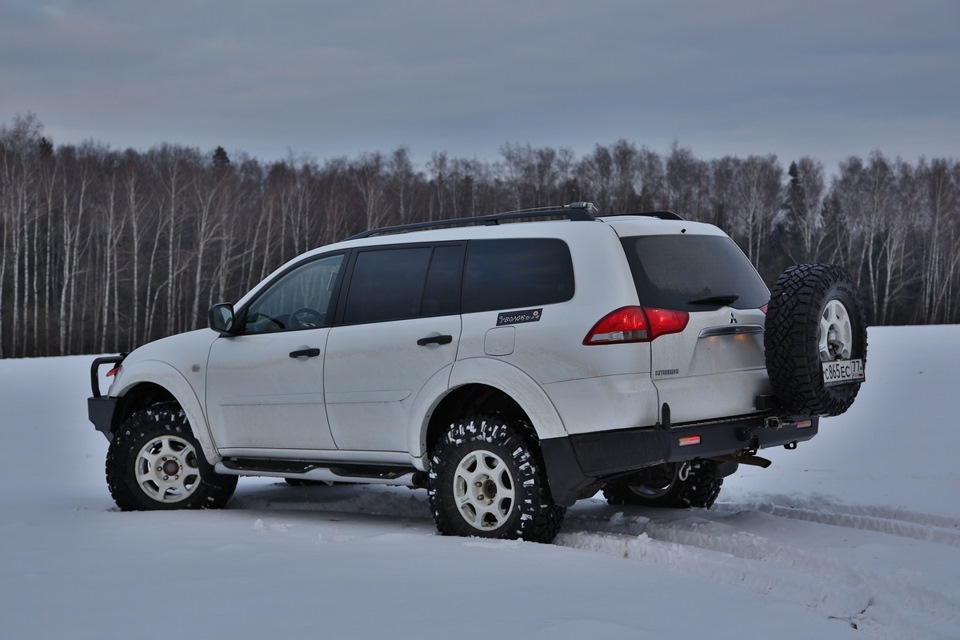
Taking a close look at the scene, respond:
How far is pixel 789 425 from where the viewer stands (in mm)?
6074

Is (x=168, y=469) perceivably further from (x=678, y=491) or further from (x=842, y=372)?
(x=842, y=372)

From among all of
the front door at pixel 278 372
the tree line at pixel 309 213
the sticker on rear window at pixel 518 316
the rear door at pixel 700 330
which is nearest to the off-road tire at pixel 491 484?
the sticker on rear window at pixel 518 316

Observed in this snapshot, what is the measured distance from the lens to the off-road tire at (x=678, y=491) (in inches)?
277

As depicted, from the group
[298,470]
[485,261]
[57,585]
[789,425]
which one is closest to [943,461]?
[789,425]

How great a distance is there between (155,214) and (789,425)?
5169cm

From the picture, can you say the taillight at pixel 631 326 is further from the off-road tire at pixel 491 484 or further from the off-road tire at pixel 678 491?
the off-road tire at pixel 678 491

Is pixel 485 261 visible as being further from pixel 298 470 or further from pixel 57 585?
pixel 57 585

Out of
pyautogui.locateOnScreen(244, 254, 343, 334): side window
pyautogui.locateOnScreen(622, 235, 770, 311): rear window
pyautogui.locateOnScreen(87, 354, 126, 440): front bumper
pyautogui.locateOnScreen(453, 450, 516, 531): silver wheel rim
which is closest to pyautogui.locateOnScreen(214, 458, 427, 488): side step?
pyautogui.locateOnScreen(453, 450, 516, 531): silver wheel rim

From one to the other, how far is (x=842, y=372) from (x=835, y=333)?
0.22m

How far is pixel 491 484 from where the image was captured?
594 centimetres

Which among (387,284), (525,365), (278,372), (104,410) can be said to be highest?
(387,284)

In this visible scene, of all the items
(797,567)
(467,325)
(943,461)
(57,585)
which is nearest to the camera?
(57,585)

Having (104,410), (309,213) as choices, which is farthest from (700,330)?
(309,213)

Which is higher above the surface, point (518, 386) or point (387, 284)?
point (387, 284)
